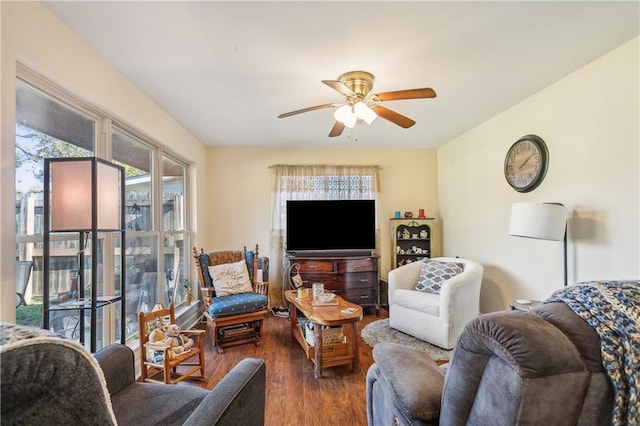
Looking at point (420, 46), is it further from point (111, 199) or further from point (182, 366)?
point (182, 366)

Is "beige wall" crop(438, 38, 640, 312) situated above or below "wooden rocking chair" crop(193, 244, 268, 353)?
above

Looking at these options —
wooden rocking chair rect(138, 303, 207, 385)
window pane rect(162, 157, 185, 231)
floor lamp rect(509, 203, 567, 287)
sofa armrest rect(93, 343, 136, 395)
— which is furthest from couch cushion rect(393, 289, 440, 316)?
window pane rect(162, 157, 185, 231)

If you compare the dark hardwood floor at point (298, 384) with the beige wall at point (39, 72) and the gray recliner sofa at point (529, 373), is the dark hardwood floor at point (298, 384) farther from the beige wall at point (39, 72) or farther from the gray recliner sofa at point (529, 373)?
the beige wall at point (39, 72)

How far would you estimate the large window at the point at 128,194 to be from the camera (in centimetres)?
162

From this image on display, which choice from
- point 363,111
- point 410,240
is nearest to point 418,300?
point 410,240

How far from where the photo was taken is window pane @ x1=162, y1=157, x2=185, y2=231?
3398mm

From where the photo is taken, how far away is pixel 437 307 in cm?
291

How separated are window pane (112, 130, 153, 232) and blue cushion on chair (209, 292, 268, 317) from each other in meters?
1.05

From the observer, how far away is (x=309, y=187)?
4.55 m

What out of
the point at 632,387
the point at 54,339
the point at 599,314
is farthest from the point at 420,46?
the point at 54,339

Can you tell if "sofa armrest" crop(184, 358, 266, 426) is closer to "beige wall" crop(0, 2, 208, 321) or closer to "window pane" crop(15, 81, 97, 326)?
"beige wall" crop(0, 2, 208, 321)

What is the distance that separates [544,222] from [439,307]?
1.19 metres

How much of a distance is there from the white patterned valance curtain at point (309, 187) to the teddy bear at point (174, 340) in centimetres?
223

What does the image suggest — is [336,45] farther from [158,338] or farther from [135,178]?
[158,338]
